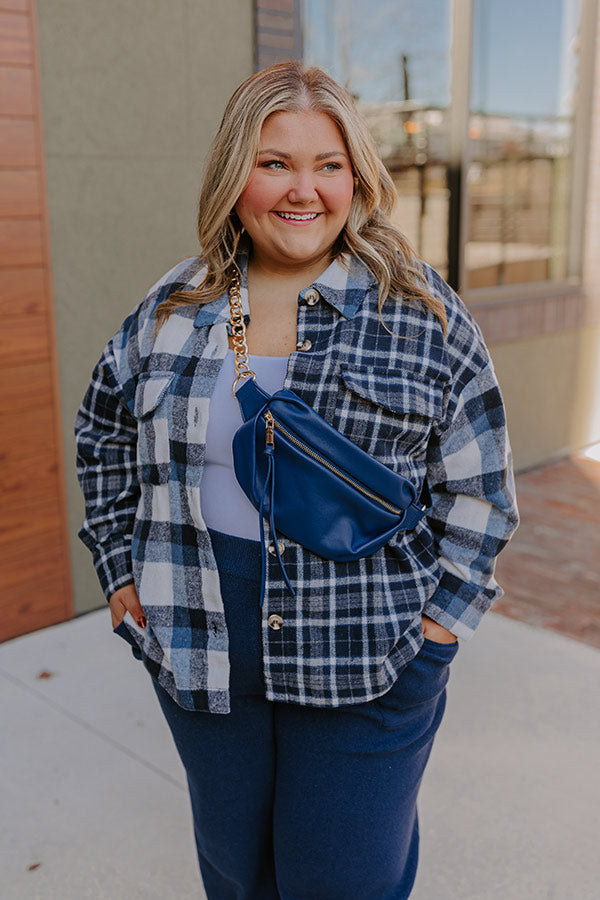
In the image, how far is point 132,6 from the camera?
372cm

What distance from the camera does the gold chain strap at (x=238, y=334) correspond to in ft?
5.56

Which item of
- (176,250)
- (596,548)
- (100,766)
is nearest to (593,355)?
(596,548)

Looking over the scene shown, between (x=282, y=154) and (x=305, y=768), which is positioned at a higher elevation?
(x=282, y=154)

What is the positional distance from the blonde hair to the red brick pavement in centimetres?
262

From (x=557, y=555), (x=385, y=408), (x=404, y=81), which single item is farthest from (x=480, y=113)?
(x=385, y=408)

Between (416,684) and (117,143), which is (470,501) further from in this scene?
(117,143)

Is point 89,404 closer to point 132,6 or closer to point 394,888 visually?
point 394,888

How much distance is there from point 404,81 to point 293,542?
4.42m

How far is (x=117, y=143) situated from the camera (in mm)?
3783

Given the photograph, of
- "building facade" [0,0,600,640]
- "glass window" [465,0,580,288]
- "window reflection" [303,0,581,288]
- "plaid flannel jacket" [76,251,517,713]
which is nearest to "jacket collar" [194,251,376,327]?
"plaid flannel jacket" [76,251,517,713]

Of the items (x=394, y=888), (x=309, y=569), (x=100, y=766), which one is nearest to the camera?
(x=309, y=569)

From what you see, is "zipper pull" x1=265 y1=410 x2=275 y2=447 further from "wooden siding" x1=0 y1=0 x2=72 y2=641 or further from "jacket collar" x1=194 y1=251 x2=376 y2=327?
"wooden siding" x1=0 y1=0 x2=72 y2=641

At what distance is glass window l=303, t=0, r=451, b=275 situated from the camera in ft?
16.7

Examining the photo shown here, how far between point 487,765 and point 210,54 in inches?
117
